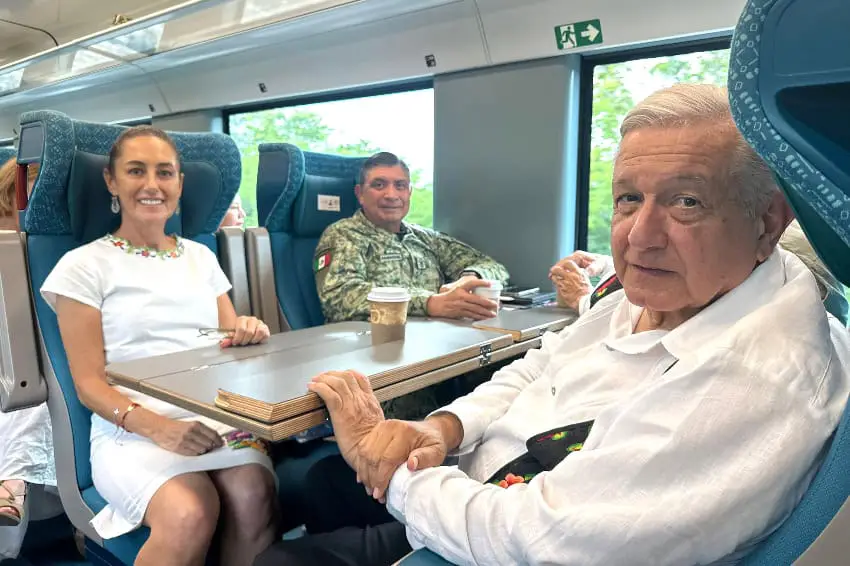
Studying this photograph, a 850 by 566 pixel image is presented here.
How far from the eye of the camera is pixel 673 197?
1.05 metres

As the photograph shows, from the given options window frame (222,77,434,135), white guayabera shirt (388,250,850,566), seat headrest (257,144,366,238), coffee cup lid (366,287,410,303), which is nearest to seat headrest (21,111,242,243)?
seat headrest (257,144,366,238)

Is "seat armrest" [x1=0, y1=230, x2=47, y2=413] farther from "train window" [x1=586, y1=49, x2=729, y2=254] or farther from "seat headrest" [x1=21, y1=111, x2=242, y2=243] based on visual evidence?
"train window" [x1=586, y1=49, x2=729, y2=254]

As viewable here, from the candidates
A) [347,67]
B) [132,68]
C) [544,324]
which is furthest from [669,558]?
[132,68]

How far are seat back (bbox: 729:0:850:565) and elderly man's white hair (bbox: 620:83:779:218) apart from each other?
385 millimetres

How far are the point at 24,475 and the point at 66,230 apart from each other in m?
0.92

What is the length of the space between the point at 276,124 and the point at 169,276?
4.03 meters

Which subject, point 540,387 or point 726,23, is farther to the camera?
point 726,23

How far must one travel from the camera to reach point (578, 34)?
11.3ft

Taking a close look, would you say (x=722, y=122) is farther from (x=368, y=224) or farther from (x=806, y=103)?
(x=368, y=224)

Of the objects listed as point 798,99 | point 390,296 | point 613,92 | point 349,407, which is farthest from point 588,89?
point 798,99

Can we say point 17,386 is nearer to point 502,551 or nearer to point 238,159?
point 238,159

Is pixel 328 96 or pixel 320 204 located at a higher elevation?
pixel 328 96

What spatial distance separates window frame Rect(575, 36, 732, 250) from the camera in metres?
3.38

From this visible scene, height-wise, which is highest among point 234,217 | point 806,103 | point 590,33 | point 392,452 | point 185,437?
point 590,33
